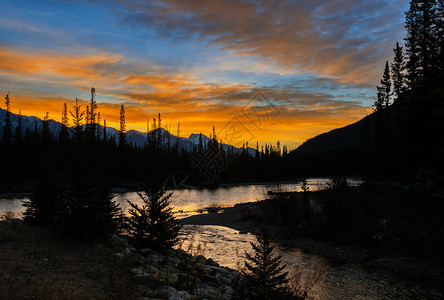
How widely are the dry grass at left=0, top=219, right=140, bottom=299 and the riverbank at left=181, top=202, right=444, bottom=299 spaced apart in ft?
24.4

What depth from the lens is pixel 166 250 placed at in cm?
1275

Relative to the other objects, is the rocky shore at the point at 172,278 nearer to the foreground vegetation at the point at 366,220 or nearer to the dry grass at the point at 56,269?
the dry grass at the point at 56,269

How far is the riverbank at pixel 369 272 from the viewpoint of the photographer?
36.3 feet

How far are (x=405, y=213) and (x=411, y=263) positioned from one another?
19.5 ft

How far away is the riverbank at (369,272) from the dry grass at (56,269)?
744 centimetres

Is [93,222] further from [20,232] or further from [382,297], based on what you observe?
Answer: [382,297]

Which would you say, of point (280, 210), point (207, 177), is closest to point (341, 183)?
point (280, 210)

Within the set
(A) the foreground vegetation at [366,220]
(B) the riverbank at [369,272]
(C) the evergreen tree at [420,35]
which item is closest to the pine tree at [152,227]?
(B) the riverbank at [369,272]

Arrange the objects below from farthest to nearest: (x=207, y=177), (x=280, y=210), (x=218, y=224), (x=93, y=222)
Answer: (x=207, y=177) → (x=218, y=224) → (x=280, y=210) → (x=93, y=222)

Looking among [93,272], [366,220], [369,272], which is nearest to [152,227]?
[93,272]

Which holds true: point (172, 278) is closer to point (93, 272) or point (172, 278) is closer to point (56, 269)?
point (93, 272)

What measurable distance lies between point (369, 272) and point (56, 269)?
12.9 metres

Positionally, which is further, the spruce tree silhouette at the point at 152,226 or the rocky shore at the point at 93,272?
the spruce tree silhouette at the point at 152,226

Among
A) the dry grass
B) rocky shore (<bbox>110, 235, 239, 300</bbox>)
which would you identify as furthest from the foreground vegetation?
the dry grass
